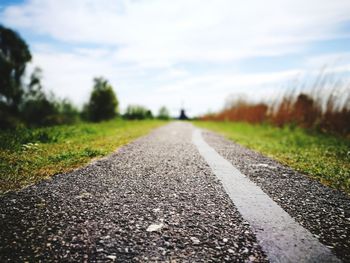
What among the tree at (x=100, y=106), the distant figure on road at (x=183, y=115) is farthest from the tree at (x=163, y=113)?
the tree at (x=100, y=106)

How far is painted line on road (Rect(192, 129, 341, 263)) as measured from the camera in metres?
2.11

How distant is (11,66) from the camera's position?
85.8 feet

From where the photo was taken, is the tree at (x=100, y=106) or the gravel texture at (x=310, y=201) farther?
the tree at (x=100, y=106)

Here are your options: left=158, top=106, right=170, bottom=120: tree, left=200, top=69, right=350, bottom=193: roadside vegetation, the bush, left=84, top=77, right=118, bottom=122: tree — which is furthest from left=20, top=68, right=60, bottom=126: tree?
left=158, top=106, right=170, bottom=120: tree

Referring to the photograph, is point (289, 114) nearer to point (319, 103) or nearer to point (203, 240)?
point (319, 103)

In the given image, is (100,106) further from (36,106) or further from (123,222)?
(123,222)

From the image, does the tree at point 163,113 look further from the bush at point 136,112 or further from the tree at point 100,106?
the tree at point 100,106

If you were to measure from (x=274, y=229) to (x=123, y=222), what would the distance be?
142 centimetres

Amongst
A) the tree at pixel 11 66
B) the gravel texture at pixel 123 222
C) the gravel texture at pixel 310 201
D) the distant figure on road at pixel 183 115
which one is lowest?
the gravel texture at pixel 123 222

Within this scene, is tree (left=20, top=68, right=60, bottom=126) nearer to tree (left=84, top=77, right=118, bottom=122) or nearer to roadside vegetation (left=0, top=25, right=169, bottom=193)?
roadside vegetation (left=0, top=25, right=169, bottom=193)

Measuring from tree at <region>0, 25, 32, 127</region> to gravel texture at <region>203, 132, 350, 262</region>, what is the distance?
25.1m

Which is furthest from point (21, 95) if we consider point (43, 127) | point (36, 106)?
point (43, 127)

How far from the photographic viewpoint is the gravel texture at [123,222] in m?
2.07

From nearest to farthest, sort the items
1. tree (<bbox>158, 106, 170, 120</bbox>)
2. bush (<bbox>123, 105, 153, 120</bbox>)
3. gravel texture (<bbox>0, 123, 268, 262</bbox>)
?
gravel texture (<bbox>0, 123, 268, 262</bbox>) < bush (<bbox>123, 105, 153, 120</bbox>) < tree (<bbox>158, 106, 170, 120</bbox>)
